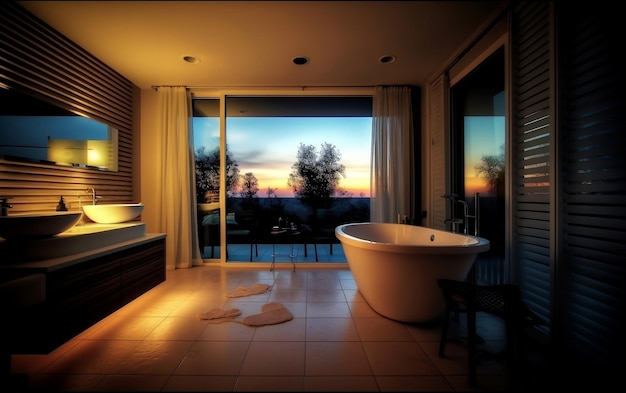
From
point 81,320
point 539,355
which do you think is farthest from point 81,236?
point 539,355

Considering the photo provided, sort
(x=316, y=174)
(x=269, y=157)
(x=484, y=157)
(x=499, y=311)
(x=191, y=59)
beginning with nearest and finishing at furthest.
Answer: (x=499, y=311) < (x=484, y=157) < (x=191, y=59) < (x=316, y=174) < (x=269, y=157)

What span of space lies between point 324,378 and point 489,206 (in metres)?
2.10

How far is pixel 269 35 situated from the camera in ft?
7.52

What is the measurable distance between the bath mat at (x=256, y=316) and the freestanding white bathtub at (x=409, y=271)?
744mm

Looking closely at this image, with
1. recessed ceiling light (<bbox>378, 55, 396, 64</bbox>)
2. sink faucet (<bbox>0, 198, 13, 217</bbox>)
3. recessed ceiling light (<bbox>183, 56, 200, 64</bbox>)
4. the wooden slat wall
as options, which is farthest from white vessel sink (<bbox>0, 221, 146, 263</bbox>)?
recessed ceiling light (<bbox>378, 55, 396, 64</bbox>)

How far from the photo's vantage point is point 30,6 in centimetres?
196

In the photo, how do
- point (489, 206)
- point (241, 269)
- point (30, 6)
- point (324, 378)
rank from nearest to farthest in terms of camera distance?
point (324, 378), point (30, 6), point (489, 206), point (241, 269)

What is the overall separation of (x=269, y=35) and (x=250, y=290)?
2.54 meters

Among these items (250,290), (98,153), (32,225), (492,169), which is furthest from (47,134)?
(492,169)

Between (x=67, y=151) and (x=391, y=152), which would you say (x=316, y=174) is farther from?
(x=67, y=151)

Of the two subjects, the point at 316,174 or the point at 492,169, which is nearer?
the point at 492,169

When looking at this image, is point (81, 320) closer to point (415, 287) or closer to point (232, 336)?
point (232, 336)

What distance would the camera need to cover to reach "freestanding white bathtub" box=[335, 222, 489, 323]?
1.75 meters

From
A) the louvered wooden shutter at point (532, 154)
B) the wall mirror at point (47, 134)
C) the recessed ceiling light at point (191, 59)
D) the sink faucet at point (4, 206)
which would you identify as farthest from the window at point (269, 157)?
the sink faucet at point (4, 206)
